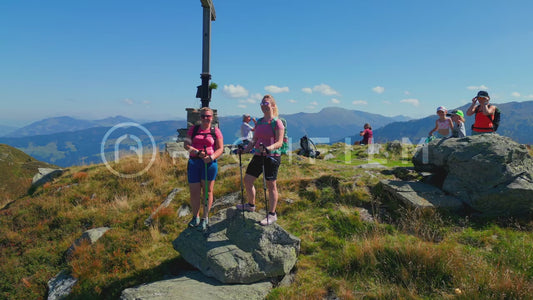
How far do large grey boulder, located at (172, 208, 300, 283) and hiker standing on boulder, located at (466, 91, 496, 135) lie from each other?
313 inches

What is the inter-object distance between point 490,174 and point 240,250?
6973mm

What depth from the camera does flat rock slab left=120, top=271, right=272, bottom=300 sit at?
4.35m

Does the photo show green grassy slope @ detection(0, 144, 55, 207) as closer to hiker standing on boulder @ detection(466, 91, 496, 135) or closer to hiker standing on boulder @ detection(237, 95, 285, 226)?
hiker standing on boulder @ detection(237, 95, 285, 226)

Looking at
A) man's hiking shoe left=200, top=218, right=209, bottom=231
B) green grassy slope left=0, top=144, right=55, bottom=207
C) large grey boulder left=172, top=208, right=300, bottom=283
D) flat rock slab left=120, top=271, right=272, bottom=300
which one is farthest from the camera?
green grassy slope left=0, top=144, right=55, bottom=207

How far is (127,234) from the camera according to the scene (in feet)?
25.0

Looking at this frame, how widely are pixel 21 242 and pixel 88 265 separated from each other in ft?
13.5

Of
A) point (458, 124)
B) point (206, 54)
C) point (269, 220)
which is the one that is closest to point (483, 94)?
point (458, 124)

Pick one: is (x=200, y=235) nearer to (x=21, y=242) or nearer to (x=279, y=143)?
(x=279, y=143)

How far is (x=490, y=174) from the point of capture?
6.88 metres

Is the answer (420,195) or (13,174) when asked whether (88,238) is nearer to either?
(420,195)

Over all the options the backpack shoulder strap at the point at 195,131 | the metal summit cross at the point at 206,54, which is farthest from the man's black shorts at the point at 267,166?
the metal summit cross at the point at 206,54

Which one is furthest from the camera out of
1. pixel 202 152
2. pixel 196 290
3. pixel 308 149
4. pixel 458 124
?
pixel 308 149

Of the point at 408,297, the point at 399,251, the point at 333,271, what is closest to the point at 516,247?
the point at 399,251

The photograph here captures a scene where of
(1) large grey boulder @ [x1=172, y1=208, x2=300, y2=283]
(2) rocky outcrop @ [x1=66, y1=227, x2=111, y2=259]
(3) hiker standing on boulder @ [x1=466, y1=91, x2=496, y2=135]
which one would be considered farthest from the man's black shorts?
(3) hiker standing on boulder @ [x1=466, y1=91, x2=496, y2=135]
